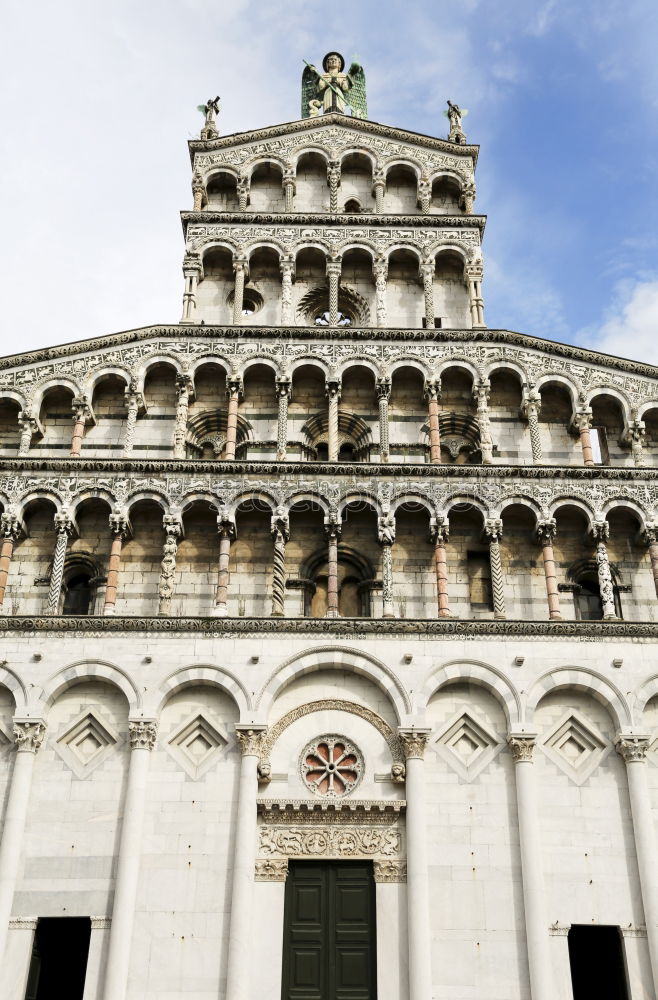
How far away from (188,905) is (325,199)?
1853 centimetres

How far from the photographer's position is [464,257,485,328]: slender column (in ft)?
84.2

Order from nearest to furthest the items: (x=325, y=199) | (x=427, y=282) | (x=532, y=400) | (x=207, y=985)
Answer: (x=207, y=985) < (x=532, y=400) < (x=427, y=282) < (x=325, y=199)

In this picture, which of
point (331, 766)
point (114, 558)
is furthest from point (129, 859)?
point (114, 558)

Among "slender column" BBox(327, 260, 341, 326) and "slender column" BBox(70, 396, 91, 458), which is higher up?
"slender column" BBox(327, 260, 341, 326)

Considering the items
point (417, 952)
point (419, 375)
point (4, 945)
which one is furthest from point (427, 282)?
point (4, 945)

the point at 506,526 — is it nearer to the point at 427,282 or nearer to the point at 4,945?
the point at 427,282

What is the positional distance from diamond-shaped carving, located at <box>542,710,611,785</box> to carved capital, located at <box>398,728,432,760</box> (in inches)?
94.5

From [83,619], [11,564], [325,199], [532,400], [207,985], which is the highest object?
[325,199]

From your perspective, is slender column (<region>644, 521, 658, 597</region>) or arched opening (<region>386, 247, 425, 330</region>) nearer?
slender column (<region>644, 521, 658, 597</region>)

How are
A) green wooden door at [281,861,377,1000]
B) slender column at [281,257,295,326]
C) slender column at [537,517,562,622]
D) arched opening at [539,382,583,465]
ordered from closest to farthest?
1. green wooden door at [281,861,377,1000]
2. slender column at [537,517,562,622]
3. arched opening at [539,382,583,465]
4. slender column at [281,257,295,326]

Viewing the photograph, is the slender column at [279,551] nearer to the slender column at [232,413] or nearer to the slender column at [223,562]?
the slender column at [223,562]

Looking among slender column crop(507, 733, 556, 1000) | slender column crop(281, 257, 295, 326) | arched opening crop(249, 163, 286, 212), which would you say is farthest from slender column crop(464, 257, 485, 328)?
slender column crop(507, 733, 556, 1000)

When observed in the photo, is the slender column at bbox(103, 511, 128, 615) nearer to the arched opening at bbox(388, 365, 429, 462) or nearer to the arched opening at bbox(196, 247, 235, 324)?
the arched opening at bbox(388, 365, 429, 462)

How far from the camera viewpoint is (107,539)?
22609 millimetres
